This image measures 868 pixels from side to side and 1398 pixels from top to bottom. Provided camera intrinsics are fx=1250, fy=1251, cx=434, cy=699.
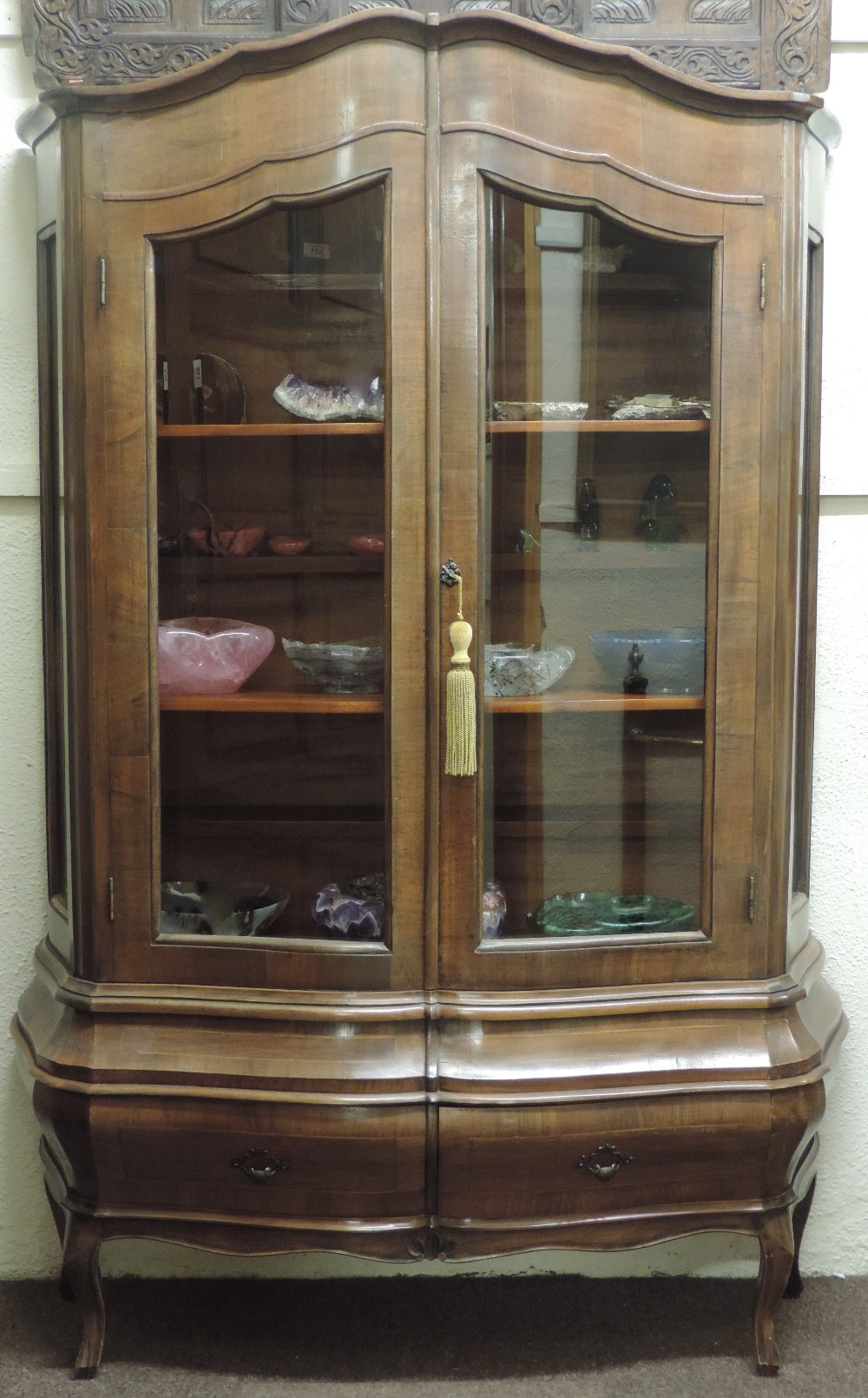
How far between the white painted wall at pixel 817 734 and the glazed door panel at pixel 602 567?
39cm

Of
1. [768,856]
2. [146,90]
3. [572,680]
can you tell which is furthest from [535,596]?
[146,90]

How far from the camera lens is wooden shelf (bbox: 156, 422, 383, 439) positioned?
4.53ft

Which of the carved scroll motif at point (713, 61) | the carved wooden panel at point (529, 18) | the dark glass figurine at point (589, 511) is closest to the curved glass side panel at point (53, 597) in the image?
the carved wooden panel at point (529, 18)

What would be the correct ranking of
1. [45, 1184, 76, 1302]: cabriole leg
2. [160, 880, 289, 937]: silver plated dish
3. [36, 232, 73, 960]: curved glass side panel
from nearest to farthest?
[160, 880, 289, 937]: silver plated dish < [36, 232, 73, 960]: curved glass side panel < [45, 1184, 76, 1302]: cabriole leg

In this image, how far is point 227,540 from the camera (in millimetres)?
1431

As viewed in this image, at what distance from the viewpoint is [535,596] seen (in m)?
1.42

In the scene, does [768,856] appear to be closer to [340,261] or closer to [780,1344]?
[780,1344]

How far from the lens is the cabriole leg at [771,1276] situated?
1.43 metres

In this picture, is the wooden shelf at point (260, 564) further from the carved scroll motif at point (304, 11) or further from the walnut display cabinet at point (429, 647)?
the carved scroll motif at point (304, 11)

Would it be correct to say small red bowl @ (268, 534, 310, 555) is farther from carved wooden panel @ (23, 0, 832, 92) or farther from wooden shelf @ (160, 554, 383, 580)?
carved wooden panel @ (23, 0, 832, 92)

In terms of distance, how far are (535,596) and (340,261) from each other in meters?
0.42

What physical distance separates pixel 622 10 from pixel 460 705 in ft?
2.86

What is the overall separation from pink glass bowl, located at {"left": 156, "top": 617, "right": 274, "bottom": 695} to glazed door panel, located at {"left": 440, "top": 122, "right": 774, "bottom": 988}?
0.87 ft

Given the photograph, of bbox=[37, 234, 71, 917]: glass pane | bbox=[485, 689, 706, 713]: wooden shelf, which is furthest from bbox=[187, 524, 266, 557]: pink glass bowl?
bbox=[485, 689, 706, 713]: wooden shelf
